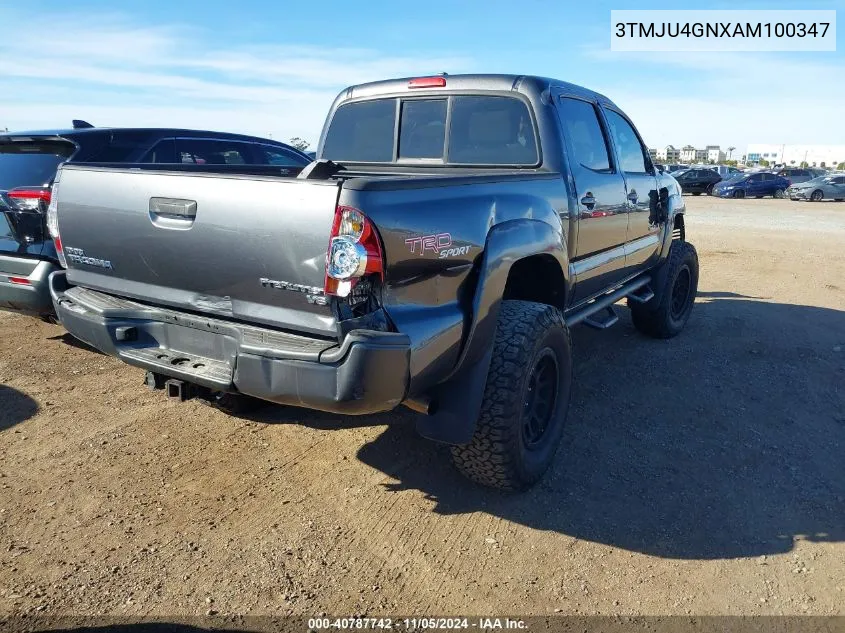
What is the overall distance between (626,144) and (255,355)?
368cm

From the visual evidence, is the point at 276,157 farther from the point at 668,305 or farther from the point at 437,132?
the point at 668,305

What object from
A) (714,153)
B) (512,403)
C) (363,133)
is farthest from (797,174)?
(714,153)

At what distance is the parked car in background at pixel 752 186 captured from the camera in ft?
94.0

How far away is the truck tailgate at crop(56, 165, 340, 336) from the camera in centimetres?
241

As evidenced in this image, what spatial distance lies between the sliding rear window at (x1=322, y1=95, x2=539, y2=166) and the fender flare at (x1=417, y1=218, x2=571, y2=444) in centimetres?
109

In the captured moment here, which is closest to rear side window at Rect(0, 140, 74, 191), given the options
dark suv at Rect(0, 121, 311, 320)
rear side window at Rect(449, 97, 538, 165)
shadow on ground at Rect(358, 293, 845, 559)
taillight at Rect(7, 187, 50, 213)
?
dark suv at Rect(0, 121, 311, 320)

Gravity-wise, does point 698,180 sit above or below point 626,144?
above

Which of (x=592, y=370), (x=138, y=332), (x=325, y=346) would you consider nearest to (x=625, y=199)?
(x=592, y=370)

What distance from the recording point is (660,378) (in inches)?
197

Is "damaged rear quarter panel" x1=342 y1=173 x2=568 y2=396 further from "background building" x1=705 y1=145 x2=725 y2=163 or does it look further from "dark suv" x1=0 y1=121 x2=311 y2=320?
"background building" x1=705 y1=145 x2=725 y2=163

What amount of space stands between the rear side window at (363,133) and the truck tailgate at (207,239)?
1960 millimetres

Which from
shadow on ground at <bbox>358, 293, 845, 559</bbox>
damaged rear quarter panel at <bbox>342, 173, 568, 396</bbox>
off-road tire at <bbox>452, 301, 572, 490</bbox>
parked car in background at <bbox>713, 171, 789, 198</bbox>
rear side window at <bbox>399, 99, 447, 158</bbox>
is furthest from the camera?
parked car in background at <bbox>713, 171, 789, 198</bbox>

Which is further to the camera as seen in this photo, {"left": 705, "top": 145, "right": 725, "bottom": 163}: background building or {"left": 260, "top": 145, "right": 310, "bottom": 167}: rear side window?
{"left": 705, "top": 145, "right": 725, "bottom": 163}: background building

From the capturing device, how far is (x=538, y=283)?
149 inches
